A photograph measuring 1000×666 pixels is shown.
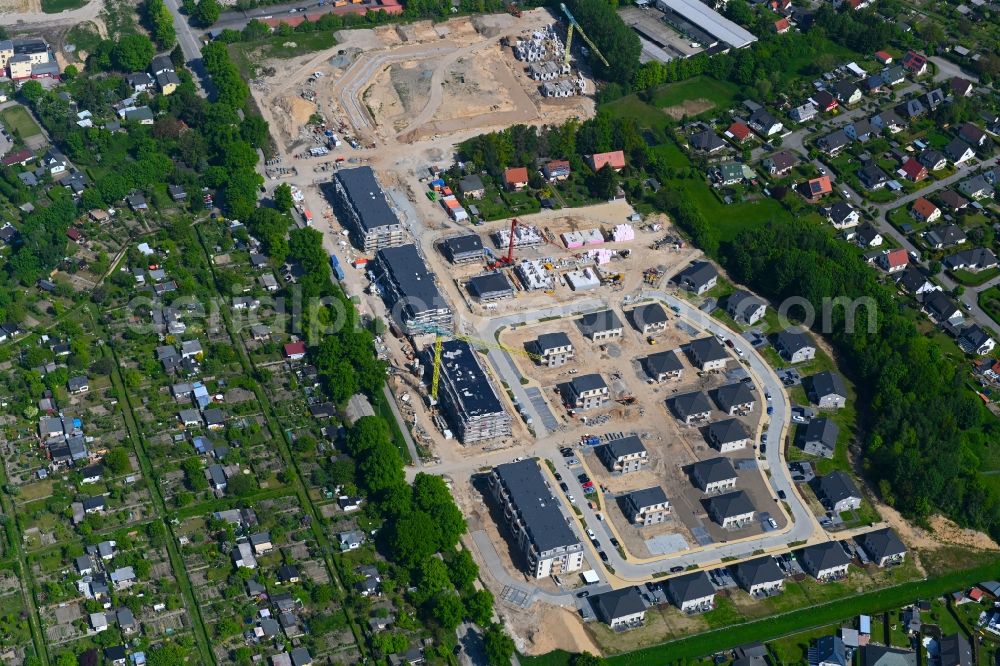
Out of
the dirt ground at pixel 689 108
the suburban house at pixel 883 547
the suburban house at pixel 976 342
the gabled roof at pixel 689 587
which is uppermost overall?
the dirt ground at pixel 689 108

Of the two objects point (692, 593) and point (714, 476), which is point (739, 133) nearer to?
point (714, 476)

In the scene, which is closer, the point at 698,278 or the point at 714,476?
the point at 714,476

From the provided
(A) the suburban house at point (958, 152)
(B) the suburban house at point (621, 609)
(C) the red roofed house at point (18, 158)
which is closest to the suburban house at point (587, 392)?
(B) the suburban house at point (621, 609)

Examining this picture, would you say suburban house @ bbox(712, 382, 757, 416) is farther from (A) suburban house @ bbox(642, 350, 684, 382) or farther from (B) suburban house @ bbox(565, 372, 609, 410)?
(B) suburban house @ bbox(565, 372, 609, 410)

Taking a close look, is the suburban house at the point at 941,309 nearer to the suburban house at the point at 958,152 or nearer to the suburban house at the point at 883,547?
the suburban house at the point at 958,152

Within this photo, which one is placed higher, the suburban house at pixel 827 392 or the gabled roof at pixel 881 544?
the suburban house at pixel 827 392

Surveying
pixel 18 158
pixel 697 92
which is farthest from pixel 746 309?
pixel 18 158

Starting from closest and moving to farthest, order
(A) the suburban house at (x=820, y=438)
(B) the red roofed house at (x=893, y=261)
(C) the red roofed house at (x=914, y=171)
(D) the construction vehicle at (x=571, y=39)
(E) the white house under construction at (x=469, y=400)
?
(E) the white house under construction at (x=469, y=400) → (A) the suburban house at (x=820, y=438) → (B) the red roofed house at (x=893, y=261) → (C) the red roofed house at (x=914, y=171) → (D) the construction vehicle at (x=571, y=39)

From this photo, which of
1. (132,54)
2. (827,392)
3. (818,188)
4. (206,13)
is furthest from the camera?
(206,13)
